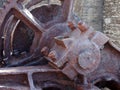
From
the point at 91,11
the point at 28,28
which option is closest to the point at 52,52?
the point at 28,28

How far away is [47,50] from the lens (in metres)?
2.46

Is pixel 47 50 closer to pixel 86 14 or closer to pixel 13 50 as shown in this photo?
pixel 13 50

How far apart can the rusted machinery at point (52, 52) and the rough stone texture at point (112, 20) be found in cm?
434

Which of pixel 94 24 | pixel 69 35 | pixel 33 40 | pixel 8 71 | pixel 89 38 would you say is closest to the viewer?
pixel 8 71

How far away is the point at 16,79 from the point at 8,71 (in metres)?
0.07

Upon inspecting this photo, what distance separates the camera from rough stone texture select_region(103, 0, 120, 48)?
704 centimetres

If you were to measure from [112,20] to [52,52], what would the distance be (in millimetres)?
5116

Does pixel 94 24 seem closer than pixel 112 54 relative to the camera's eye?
No

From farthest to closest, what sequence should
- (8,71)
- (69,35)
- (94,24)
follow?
(94,24)
(69,35)
(8,71)

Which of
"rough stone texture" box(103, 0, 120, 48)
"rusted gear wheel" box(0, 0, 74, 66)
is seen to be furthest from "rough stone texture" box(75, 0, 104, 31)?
"rusted gear wheel" box(0, 0, 74, 66)

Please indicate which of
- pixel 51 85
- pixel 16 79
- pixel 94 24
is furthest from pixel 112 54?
pixel 94 24

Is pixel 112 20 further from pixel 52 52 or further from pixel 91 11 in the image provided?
pixel 52 52

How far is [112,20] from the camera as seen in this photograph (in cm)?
714

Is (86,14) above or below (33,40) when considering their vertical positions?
below
